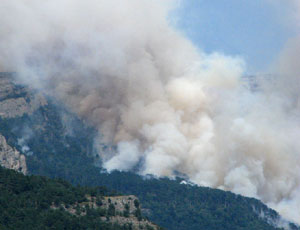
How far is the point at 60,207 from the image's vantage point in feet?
332

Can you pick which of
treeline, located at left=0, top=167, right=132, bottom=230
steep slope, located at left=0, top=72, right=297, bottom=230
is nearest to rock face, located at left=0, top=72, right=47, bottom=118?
steep slope, located at left=0, top=72, right=297, bottom=230

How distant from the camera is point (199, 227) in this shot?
150 metres

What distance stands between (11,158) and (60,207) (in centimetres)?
5481

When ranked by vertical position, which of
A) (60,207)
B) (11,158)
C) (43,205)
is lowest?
(43,205)

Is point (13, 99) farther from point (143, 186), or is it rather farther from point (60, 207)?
point (60, 207)

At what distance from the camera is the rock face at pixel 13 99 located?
176 metres

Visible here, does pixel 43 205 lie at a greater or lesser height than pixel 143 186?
lesser

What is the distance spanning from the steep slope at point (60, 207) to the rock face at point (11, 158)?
127 feet

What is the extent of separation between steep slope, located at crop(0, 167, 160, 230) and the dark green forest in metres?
41.0

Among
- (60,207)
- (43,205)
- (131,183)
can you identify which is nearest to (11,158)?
(131,183)

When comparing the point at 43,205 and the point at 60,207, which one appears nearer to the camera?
the point at 43,205

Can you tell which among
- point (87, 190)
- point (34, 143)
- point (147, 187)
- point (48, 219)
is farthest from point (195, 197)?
point (48, 219)

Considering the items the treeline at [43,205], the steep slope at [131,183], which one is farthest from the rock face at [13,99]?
the treeline at [43,205]

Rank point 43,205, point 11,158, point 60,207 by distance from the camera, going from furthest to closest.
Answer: point 11,158, point 60,207, point 43,205
